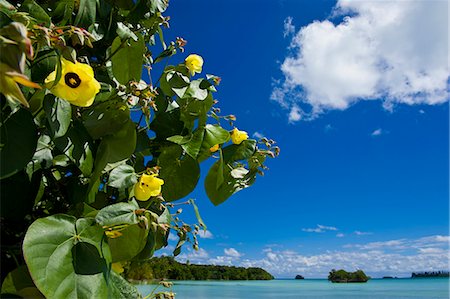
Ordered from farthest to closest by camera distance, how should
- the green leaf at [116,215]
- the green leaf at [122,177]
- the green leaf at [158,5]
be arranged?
1. the green leaf at [158,5]
2. the green leaf at [122,177]
3. the green leaf at [116,215]

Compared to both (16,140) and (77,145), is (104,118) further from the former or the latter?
(16,140)

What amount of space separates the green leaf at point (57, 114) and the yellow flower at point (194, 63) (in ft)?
1.36

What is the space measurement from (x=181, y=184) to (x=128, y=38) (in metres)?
0.30

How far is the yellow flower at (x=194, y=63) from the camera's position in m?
0.93

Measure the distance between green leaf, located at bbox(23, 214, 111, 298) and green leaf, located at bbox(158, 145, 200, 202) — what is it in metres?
0.28

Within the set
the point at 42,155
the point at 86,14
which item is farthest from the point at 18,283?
the point at 86,14

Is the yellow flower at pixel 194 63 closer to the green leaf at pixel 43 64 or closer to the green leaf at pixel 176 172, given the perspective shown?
the green leaf at pixel 176 172

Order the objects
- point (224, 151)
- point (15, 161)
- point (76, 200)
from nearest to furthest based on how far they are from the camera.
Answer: point (15, 161), point (76, 200), point (224, 151)

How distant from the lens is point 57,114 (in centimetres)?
54

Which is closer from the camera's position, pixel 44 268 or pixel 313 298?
pixel 44 268

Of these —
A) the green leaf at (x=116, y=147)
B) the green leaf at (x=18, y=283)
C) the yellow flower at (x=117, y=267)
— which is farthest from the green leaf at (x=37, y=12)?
the yellow flower at (x=117, y=267)

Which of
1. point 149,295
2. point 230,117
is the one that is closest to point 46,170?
point 149,295

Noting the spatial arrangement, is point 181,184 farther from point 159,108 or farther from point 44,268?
point 44,268

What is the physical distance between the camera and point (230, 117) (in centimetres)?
101
